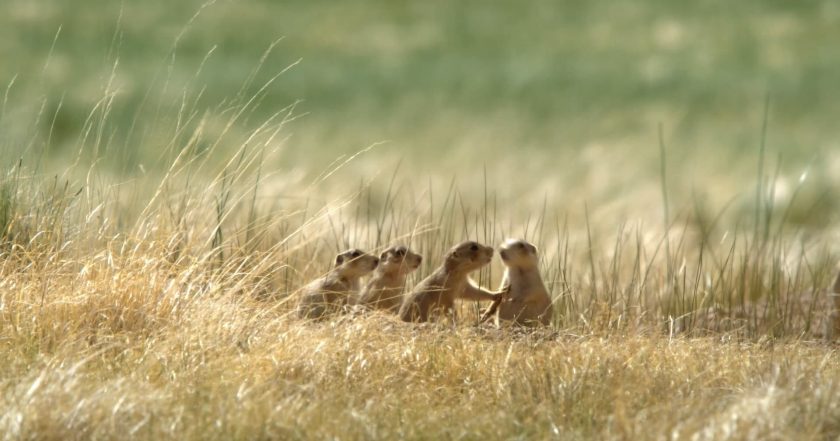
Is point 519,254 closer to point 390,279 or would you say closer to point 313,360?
point 390,279

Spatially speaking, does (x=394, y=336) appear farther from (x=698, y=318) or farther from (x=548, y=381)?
(x=698, y=318)

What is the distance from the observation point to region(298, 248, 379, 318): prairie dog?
780 centimetres

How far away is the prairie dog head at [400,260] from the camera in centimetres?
797

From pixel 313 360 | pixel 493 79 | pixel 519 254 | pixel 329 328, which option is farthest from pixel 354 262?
pixel 493 79

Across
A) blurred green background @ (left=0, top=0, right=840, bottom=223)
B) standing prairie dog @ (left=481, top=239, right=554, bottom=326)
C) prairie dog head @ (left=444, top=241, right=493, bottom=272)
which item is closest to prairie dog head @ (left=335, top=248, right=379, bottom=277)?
prairie dog head @ (left=444, top=241, right=493, bottom=272)

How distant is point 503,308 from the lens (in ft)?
26.0

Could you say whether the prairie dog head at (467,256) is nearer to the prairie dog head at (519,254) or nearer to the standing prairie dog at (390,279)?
the prairie dog head at (519,254)

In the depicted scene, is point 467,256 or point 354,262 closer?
point 467,256

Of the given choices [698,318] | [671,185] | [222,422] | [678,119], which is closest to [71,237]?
[222,422]

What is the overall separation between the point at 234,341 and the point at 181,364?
324 millimetres

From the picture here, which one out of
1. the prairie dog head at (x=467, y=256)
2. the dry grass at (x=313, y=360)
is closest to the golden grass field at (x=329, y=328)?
the dry grass at (x=313, y=360)

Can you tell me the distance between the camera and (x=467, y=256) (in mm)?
7891

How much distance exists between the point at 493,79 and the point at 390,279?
14397 millimetres

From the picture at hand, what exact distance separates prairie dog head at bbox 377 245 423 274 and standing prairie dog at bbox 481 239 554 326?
0.38 m
